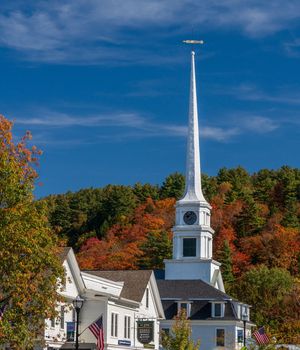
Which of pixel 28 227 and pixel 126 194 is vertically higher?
pixel 126 194

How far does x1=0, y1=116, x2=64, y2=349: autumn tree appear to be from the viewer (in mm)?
40219

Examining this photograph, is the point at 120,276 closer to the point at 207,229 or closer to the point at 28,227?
the point at 28,227

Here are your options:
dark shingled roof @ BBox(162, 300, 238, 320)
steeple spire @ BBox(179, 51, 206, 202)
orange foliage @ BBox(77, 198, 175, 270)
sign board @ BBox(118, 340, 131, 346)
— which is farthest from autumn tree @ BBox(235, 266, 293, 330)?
sign board @ BBox(118, 340, 131, 346)

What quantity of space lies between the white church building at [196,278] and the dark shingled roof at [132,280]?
13239 millimetres

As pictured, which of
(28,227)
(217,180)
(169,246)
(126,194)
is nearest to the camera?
(28,227)

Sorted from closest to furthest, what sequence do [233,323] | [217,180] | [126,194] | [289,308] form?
1. [233,323]
2. [289,308]
3. [126,194]
4. [217,180]

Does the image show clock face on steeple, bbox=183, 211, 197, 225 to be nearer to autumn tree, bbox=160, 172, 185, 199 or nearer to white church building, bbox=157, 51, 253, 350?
white church building, bbox=157, 51, 253, 350

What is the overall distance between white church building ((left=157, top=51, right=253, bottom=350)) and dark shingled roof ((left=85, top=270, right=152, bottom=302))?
13239 millimetres

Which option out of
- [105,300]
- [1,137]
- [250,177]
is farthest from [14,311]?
[250,177]

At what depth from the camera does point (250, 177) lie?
187 metres

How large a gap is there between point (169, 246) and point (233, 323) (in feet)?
121

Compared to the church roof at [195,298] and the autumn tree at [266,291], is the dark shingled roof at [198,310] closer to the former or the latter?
the church roof at [195,298]

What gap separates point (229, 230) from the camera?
137750 millimetres

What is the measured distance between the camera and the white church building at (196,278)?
8994 cm
